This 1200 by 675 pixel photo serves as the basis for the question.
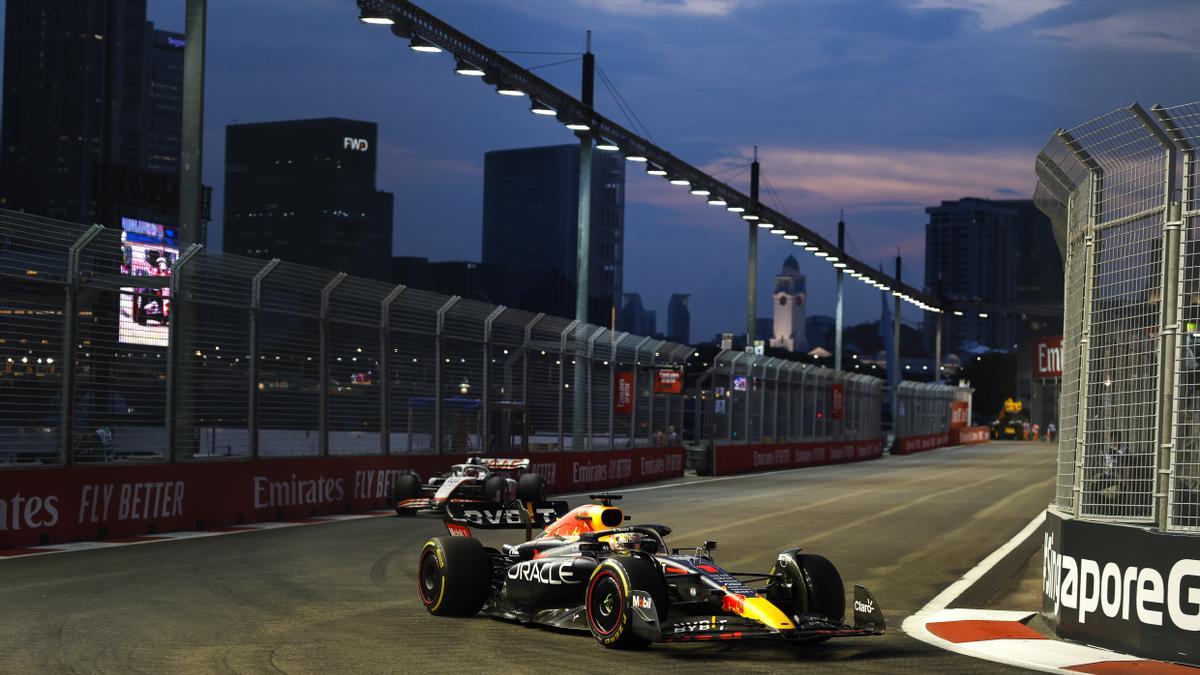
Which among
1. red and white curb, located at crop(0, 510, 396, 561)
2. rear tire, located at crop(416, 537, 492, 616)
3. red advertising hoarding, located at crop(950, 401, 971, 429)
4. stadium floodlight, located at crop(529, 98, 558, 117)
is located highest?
stadium floodlight, located at crop(529, 98, 558, 117)

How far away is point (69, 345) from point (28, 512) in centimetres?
203

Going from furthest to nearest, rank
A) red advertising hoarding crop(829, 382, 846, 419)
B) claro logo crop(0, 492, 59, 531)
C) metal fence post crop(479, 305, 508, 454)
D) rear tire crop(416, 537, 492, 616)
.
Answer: red advertising hoarding crop(829, 382, 846, 419), metal fence post crop(479, 305, 508, 454), claro logo crop(0, 492, 59, 531), rear tire crop(416, 537, 492, 616)

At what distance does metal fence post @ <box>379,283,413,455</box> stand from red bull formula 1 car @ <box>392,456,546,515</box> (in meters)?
1.40

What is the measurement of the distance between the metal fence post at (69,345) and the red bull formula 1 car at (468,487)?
5.93 meters

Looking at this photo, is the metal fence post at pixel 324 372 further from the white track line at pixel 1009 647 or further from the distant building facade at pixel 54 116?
the distant building facade at pixel 54 116

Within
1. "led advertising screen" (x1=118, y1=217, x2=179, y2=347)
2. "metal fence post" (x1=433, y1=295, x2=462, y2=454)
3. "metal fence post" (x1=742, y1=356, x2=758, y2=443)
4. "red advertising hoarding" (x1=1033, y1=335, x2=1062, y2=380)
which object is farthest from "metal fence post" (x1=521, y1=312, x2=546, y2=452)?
"red advertising hoarding" (x1=1033, y1=335, x2=1062, y2=380)

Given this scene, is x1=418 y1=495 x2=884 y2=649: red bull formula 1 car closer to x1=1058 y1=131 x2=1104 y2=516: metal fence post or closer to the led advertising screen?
x1=1058 y1=131 x2=1104 y2=516: metal fence post

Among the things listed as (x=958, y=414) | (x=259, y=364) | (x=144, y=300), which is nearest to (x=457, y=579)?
(x=144, y=300)

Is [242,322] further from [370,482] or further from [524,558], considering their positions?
[524,558]

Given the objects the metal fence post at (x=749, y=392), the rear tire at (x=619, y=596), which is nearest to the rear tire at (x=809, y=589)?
the rear tire at (x=619, y=596)

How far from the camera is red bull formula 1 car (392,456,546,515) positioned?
69.4 ft

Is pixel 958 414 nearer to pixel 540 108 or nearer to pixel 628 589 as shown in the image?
pixel 540 108

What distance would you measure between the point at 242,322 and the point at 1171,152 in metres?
13.5

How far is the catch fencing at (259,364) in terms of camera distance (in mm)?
16312
